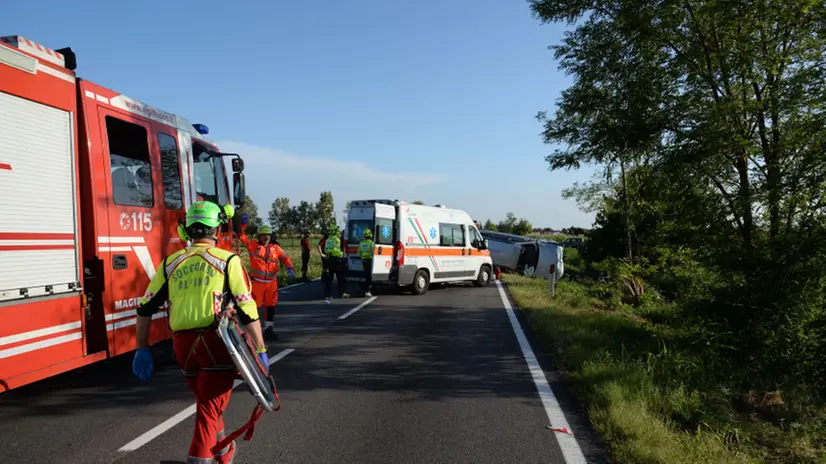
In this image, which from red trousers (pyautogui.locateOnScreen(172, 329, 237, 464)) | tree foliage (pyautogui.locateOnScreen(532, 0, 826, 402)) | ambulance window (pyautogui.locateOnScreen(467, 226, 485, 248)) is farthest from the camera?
ambulance window (pyautogui.locateOnScreen(467, 226, 485, 248))

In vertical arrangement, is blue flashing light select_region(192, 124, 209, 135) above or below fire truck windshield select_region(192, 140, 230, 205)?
above

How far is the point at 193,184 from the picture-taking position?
6.85m

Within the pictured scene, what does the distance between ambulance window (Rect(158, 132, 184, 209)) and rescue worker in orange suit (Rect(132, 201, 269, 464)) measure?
11.0ft

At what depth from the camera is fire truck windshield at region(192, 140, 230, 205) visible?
721 cm

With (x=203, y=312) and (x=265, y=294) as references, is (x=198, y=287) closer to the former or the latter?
(x=203, y=312)

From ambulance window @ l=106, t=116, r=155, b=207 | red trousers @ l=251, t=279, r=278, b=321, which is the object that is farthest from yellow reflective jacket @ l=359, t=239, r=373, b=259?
ambulance window @ l=106, t=116, r=155, b=207

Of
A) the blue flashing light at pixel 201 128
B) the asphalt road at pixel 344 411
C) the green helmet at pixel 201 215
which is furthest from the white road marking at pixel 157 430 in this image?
the blue flashing light at pixel 201 128

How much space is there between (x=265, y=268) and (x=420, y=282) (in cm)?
801

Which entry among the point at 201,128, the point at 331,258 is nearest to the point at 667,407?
the point at 201,128

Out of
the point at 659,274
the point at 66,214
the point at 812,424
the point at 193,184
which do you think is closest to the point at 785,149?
the point at 812,424

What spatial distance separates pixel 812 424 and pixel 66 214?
730cm

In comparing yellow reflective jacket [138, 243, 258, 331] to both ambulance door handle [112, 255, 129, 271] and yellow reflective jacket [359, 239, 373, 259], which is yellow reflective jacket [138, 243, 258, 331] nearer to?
ambulance door handle [112, 255, 129, 271]

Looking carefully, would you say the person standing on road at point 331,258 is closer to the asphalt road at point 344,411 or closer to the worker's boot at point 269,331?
the worker's boot at point 269,331

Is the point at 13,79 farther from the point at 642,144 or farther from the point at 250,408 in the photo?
the point at 642,144
